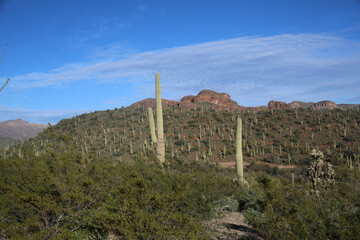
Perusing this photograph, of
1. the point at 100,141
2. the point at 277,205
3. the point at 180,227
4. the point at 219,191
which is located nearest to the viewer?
the point at 180,227

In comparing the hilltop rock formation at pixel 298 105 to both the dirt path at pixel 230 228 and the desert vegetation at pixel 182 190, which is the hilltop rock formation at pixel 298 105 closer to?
the desert vegetation at pixel 182 190

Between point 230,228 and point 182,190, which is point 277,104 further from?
point 182,190

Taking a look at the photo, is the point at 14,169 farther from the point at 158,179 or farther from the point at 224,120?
the point at 224,120

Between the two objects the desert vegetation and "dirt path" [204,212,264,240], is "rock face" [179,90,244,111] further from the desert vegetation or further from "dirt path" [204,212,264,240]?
"dirt path" [204,212,264,240]

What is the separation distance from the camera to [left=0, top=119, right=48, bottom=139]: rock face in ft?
352

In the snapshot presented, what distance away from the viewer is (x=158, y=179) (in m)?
12.1

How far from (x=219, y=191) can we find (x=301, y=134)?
28639 millimetres

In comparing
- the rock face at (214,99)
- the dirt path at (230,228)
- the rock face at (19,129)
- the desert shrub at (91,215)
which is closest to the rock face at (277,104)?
the rock face at (214,99)

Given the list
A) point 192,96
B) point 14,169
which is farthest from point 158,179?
point 192,96

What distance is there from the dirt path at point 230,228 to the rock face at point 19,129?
110 m

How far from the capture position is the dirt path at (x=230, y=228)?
27.0 ft

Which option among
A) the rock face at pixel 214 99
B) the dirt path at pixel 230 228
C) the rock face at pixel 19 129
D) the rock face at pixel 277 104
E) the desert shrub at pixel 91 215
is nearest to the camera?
the desert shrub at pixel 91 215

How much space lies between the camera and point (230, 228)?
931 centimetres

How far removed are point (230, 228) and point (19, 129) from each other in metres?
126
